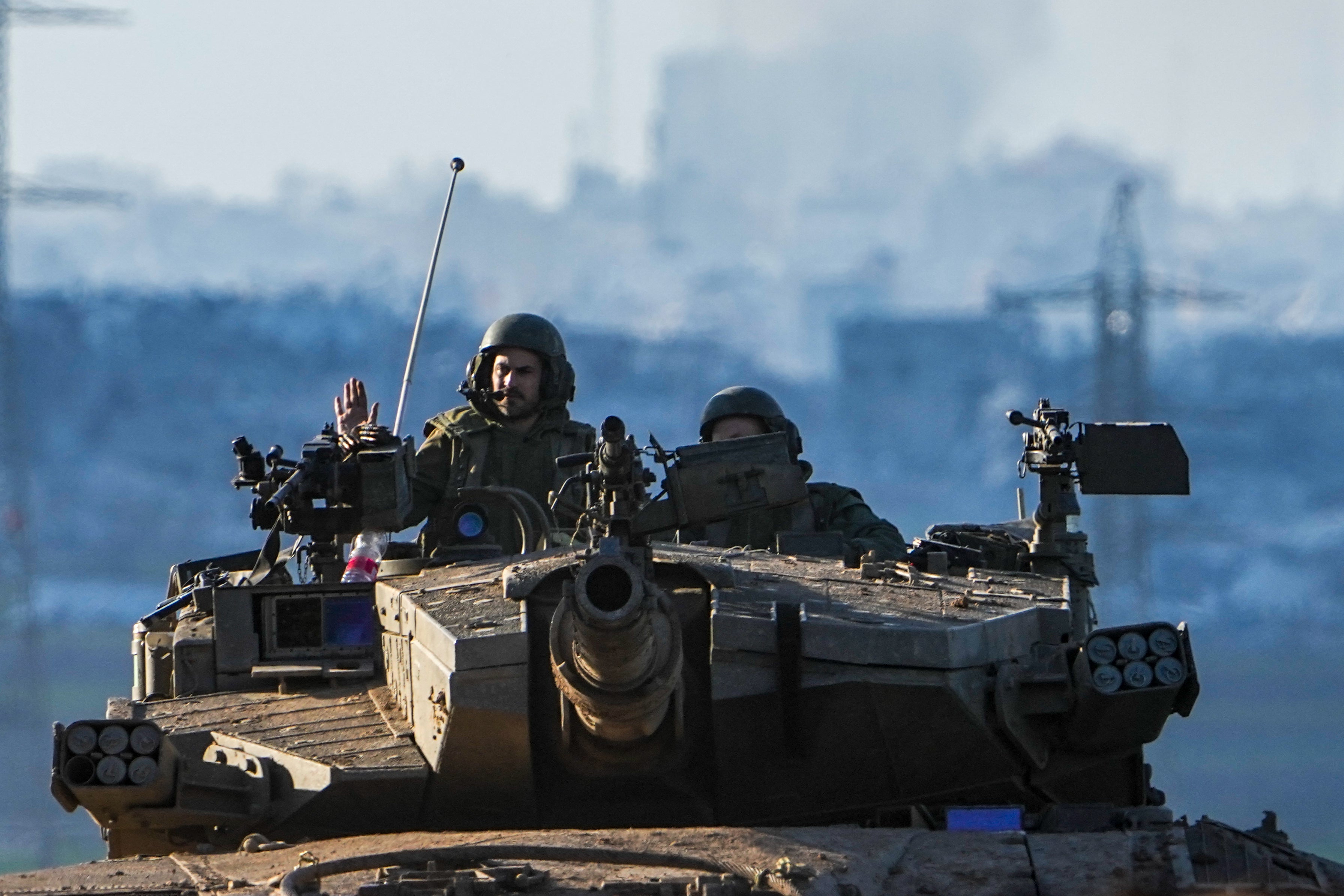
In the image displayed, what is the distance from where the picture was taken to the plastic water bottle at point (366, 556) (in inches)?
748

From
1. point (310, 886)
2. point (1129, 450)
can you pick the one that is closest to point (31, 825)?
point (1129, 450)

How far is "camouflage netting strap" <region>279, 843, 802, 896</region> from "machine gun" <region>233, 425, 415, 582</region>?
4.28 meters

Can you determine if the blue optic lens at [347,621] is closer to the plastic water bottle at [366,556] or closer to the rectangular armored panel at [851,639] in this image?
the plastic water bottle at [366,556]

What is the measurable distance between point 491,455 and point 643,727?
22.8 feet

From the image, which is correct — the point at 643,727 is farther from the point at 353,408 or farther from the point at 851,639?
the point at 353,408

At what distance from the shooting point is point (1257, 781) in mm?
45469

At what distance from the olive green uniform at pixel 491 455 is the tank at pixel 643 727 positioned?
3.06 metres

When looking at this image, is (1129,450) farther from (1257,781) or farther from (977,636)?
(1257,781)

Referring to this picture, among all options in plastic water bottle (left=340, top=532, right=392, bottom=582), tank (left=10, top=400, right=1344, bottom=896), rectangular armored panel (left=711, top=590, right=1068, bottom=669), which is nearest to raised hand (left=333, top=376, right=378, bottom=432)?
plastic water bottle (left=340, top=532, right=392, bottom=582)

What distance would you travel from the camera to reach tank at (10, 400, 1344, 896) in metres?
13.5

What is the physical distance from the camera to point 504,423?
21594 mm

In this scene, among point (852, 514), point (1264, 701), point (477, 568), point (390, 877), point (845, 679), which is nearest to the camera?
point (390, 877)

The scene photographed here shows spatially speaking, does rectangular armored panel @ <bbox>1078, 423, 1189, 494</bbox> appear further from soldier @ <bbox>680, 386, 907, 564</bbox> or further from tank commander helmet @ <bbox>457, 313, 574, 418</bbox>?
tank commander helmet @ <bbox>457, 313, 574, 418</bbox>

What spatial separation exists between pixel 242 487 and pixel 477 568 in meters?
1.77
